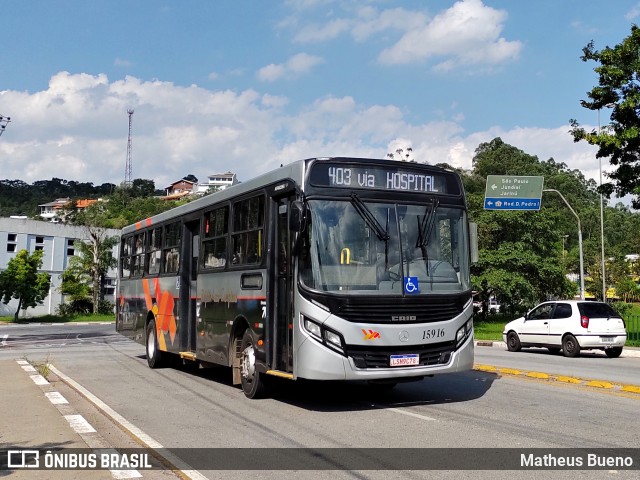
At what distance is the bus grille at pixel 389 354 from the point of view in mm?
9195

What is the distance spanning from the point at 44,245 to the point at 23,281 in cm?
1682

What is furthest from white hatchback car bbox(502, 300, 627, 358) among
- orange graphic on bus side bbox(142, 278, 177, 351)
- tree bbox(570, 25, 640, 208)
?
orange graphic on bus side bbox(142, 278, 177, 351)

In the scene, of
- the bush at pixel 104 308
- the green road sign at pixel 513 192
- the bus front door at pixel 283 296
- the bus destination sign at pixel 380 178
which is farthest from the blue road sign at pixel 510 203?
the bush at pixel 104 308

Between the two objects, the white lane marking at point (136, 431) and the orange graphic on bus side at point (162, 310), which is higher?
the orange graphic on bus side at point (162, 310)

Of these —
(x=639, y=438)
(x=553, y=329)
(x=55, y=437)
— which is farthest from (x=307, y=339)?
(x=553, y=329)

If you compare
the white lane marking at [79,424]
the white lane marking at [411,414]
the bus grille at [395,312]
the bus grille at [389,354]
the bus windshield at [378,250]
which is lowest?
the white lane marking at [79,424]

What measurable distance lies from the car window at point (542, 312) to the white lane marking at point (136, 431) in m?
14.5

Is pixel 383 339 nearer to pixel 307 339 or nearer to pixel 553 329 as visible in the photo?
pixel 307 339

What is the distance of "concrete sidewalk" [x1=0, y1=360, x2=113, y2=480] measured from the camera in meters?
6.48

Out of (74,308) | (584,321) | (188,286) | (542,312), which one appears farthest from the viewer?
(74,308)

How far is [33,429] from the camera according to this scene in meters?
8.59

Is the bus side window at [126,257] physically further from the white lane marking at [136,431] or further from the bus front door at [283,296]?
A: the bus front door at [283,296]

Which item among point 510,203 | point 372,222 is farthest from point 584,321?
point 510,203

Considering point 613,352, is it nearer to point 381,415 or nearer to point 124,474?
point 381,415
